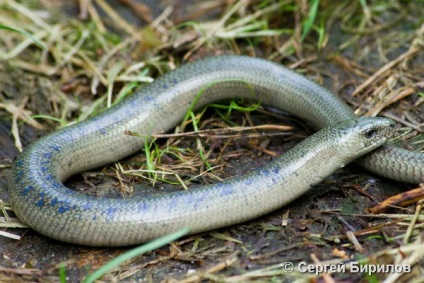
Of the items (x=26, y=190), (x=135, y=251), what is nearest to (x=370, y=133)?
(x=135, y=251)

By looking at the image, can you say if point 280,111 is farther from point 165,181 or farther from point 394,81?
point 165,181

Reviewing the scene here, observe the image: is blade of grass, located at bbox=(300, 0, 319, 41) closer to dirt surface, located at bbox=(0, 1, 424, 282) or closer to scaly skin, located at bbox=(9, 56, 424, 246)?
dirt surface, located at bbox=(0, 1, 424, 282)

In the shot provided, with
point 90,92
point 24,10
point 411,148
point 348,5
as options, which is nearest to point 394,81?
point 411,148

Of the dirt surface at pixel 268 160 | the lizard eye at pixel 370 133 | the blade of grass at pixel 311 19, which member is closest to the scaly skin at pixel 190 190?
the lizard eye at pixel 370 133

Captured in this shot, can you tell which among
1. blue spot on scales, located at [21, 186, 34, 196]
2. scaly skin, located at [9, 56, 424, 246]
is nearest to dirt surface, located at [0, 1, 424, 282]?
scaly skin, located at [9, 56, 424, 246]

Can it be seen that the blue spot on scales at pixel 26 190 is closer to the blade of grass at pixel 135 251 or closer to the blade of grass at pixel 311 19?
the blade of grass at pixel 135 251

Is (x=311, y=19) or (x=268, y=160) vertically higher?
(x=311, y=19)

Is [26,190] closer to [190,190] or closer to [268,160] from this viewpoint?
[190,190]
